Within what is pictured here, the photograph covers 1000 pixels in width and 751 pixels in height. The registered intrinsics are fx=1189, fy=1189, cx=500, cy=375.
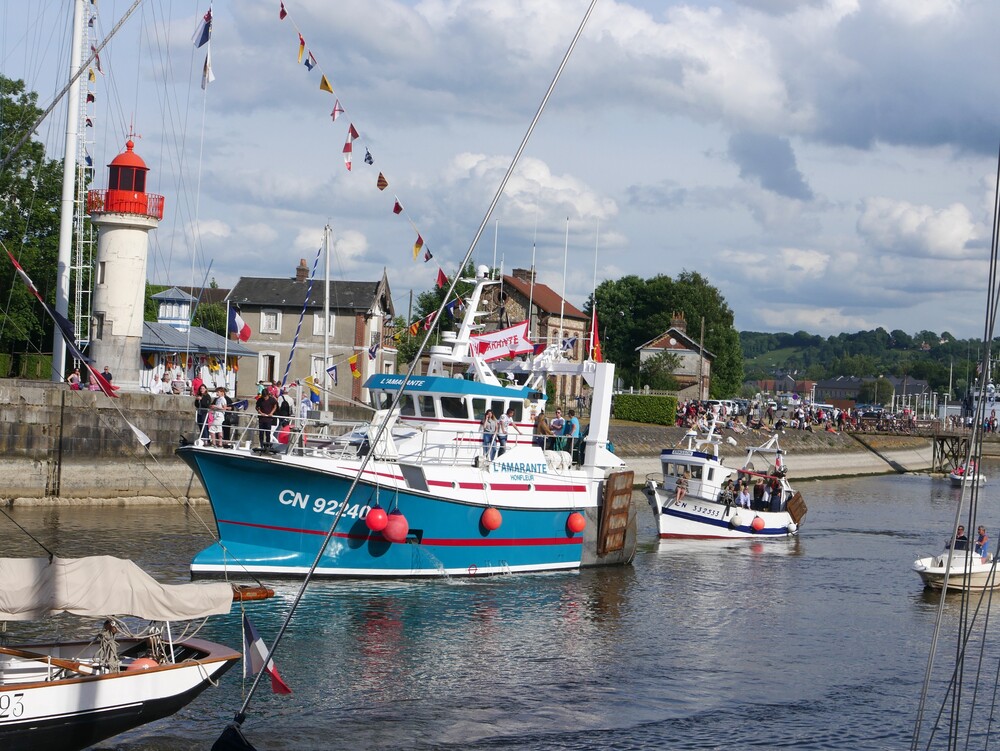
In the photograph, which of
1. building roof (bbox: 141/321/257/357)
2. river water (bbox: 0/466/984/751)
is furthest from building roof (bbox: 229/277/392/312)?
river water (bbox: 0/466/984/751)

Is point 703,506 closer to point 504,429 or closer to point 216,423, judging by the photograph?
point 504,429

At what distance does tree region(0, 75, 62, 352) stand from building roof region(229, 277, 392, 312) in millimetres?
13935

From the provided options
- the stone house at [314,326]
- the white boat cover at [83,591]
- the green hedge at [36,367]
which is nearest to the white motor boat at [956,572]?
the white boat cover at [83,591]

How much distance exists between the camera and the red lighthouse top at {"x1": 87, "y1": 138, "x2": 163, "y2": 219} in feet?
137

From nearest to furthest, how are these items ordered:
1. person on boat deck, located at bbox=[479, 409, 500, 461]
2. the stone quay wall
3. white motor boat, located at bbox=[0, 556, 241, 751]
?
white motor boat, located at bbox=[0, 556, 241, 751]
person on boat deck, located at bbox=[479, 409, 500, 461]
the stone quay wall

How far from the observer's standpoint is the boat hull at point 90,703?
44.5ft

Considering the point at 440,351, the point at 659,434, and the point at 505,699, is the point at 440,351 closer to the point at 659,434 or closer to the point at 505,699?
the point at 505,699

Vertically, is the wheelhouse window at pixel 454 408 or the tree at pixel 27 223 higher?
the tree at pixel 27 223

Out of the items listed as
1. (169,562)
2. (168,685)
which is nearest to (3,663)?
(168,685)

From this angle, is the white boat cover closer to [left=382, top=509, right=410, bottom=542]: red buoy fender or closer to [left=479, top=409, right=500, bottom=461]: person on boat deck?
[left=382, top=509, right=410, bottom=542]: red buoy fender

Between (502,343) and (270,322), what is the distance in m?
40.4

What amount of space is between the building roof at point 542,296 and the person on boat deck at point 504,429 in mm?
56462

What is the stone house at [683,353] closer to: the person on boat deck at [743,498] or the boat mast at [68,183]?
the person on boat deck at [743,498]

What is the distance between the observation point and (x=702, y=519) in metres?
38.2
